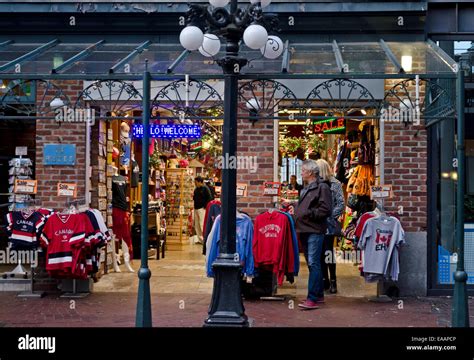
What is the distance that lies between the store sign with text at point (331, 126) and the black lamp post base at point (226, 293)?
632 cm

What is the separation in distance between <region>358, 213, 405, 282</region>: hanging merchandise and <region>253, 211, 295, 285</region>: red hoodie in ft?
3.58

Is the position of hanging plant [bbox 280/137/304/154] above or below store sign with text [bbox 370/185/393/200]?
above

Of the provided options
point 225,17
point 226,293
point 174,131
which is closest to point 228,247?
point 226,293

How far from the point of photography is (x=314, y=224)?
9.48 meters

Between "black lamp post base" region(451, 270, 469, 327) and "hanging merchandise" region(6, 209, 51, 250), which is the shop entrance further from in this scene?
"hanging merchandise" region(6, 209, 51, 250)

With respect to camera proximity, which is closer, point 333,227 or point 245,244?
point 245,244

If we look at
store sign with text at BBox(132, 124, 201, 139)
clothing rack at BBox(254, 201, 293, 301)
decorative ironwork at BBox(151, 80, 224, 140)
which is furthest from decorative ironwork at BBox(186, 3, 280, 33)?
store sign with text at BBox(132, 124, 201, 139)

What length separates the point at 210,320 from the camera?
24.7ft

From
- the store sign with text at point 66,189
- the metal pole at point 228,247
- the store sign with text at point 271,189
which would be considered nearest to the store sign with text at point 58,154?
the store sign with text at point 66,189

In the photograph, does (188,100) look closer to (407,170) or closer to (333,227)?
(333,227)

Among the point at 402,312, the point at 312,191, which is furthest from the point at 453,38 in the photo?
the point at 402,312

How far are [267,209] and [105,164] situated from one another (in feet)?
10.4

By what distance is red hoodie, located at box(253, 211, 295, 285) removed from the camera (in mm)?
9852

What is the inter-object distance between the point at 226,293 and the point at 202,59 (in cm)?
403
